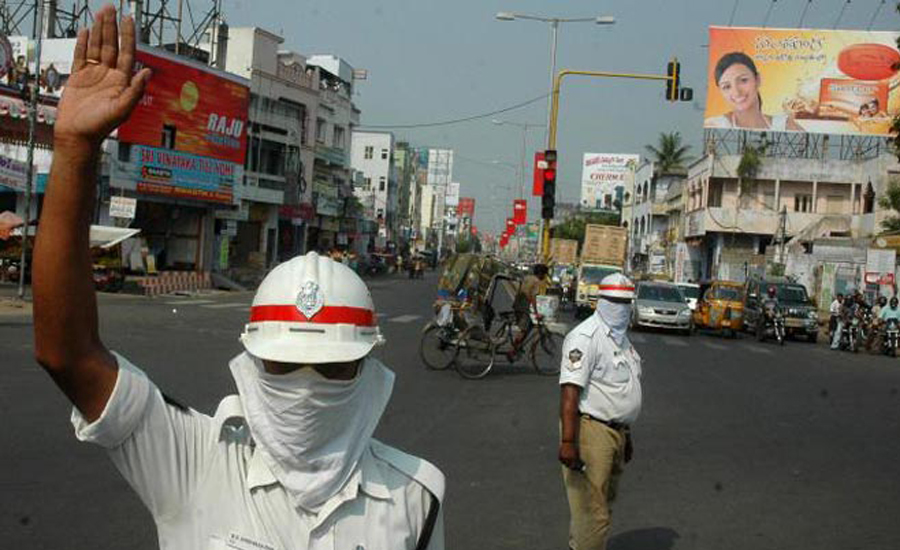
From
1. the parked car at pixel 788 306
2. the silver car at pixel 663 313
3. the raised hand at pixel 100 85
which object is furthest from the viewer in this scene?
the parked car at pixel 788 306

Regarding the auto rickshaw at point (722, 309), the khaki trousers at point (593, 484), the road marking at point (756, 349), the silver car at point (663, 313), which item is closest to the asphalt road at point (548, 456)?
the khaki trousers at point (593, 484)

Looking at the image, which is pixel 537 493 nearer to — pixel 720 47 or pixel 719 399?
pixel 719 399

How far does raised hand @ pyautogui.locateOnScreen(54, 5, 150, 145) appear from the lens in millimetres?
A: 1824

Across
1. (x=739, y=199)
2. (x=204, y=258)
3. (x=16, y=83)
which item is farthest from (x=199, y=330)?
(x=739, y=199)

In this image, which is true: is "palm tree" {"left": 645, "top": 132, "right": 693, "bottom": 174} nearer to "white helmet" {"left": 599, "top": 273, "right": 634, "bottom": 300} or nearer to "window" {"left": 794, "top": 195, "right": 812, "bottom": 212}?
"window" {"left": 794, "top": 195, "right": 812, "bottom": 212}

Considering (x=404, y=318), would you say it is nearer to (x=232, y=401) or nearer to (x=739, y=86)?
(x=739, y=86)

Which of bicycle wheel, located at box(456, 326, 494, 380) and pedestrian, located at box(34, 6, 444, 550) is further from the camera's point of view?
bicycle wheel, located at box(456, 326, 494, 380)

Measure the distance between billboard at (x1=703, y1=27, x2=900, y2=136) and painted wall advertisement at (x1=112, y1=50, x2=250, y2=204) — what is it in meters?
19.7

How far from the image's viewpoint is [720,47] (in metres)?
39.4

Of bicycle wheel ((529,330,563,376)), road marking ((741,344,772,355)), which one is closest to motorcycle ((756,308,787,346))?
road marking ((741,344,772,355))

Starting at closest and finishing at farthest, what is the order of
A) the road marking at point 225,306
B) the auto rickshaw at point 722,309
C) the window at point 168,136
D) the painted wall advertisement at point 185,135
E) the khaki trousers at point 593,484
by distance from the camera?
1. the khaki trousers at point 593,484
2. the road marking at point 225,306
3. the auto rickshaw at point 722,309
4. the painted wall advertisement at point 185,135
5. the window at point 168,136

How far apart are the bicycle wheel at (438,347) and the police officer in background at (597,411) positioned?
9000mm

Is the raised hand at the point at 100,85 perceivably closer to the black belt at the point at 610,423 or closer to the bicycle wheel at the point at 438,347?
the black belt at the point at 610,423

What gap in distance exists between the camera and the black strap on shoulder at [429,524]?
2014mm
